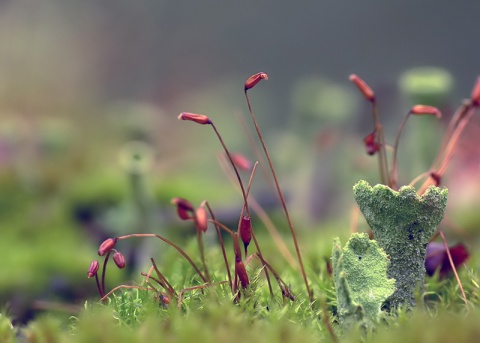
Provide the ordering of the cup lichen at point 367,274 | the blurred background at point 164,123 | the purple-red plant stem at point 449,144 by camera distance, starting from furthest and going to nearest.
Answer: the blurred background at point 164,123, the purple-red plant stem at point 449,144, the cup lichen at point 367,274

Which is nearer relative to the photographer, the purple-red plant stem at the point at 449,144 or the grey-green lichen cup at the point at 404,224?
the grey-green lichen cup at the point at 404,224

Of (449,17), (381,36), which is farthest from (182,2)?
(449,17)

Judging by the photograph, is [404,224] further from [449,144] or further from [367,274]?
[449,144]

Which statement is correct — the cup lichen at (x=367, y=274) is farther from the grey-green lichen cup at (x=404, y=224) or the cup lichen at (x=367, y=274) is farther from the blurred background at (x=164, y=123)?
the blurred background at (x=164, y=123)

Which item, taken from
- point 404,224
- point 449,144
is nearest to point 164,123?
point 449,144

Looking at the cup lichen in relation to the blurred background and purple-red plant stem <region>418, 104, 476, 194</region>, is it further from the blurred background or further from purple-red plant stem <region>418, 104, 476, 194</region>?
the blurred background

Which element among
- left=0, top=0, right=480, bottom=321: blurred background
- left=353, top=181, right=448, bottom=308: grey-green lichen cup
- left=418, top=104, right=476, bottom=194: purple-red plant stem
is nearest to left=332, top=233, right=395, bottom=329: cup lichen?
left=353, top=181, right=448, bottom=308: grey-green lichen cup

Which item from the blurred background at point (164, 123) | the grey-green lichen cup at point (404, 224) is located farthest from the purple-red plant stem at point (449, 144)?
the blurred background at point (164, 123)
